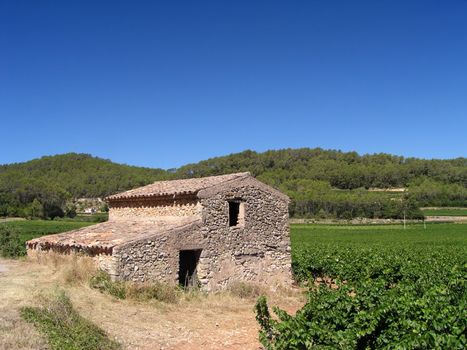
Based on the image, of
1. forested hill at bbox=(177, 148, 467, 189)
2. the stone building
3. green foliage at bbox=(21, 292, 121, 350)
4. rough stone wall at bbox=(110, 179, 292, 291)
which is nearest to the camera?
green foliage at bbox=(21, 292, 121, 350)

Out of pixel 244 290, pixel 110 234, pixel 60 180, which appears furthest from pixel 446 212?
pixel 60 180

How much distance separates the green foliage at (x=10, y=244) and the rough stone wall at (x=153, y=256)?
12.1 m

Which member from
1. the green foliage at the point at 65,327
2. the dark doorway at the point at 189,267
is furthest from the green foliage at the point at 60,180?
the green foliage at the point at 65,327

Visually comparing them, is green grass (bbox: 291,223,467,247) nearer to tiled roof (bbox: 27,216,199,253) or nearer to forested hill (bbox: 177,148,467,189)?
tiled roof (bbox: 27,216,199,253)

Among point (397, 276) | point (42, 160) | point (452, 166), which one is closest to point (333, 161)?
point (452, 166)

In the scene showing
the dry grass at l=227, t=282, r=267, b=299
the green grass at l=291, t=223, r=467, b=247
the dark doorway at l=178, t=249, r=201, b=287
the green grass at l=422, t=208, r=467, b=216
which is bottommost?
the dry grass at l=227, t=282, r=267, b=299

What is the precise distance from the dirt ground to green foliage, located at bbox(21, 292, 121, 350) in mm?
245

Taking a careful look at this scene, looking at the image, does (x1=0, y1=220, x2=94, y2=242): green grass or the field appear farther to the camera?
(x1=0, y1=220, x2=94, y2=242): green grass

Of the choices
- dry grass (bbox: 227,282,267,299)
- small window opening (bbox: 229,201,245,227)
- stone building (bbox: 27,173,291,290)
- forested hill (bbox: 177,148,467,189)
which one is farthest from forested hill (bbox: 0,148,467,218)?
dry grass (bbox: 227,282,267,299)

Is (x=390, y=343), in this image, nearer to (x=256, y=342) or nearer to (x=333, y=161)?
(x=256, y=342)

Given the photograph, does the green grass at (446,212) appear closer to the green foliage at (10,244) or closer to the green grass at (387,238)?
the green grass at (387,238)

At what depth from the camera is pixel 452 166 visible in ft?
435

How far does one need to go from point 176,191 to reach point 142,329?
7259mm

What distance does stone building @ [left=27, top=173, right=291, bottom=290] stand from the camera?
1467 centimetres
